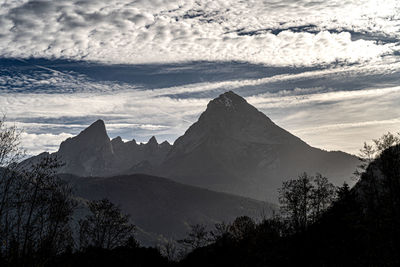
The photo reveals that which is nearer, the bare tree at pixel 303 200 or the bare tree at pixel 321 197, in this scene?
the bare tree at pixel 303 200

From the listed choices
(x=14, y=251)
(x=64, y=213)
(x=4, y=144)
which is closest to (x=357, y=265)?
(x=14, y=251)

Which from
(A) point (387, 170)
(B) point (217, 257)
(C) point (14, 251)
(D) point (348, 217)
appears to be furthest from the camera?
(A) point (387, 170)

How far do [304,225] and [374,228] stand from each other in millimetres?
40372

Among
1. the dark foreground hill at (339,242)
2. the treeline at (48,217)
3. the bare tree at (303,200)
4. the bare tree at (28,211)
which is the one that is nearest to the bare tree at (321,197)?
the bare tree at (303,200)

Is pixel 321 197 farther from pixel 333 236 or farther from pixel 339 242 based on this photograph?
pixel 339 242


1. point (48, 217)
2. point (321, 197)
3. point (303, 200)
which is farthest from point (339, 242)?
point (48, 217)

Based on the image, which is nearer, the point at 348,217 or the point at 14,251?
the point at 14,251

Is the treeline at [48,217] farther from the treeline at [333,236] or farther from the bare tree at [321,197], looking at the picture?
the bare tree at [321,197]

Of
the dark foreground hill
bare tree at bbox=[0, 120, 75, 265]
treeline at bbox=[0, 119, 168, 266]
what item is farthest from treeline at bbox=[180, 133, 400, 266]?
bare tree at bbox=[0, 120, 75, 265]

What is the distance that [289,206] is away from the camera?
78000mm

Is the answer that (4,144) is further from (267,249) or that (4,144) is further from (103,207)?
(103,207)

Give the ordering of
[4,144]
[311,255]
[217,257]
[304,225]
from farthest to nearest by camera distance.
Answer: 1. [304,225]
2. [217,257]
3. [311,255]
4. [4,144]

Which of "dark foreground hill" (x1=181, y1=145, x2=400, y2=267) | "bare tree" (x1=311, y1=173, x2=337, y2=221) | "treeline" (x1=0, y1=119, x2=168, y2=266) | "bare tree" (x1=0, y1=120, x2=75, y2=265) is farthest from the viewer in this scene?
"bare tree" (x1=311, y1=173, x2=337, y2=221)

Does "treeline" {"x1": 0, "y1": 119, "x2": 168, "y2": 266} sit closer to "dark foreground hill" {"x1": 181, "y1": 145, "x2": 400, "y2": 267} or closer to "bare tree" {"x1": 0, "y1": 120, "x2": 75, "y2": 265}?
Answer: "bare tree" {"x1": 0, "y1": 120, "x2": 75, "y2": 265}
